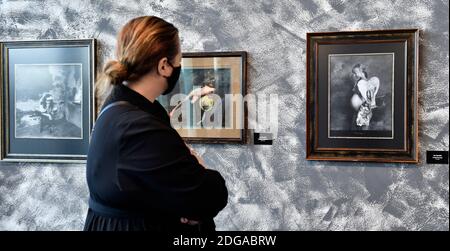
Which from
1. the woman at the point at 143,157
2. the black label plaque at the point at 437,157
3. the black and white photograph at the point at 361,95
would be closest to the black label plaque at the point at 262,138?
the black and white photograph at the point at 361,95

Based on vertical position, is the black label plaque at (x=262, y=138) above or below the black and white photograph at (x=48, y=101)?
below

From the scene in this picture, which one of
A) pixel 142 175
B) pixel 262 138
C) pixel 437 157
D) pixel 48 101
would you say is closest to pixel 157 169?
pixel 142 175

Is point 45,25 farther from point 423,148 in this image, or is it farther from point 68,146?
point 423,148

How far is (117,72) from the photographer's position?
57.8 inches

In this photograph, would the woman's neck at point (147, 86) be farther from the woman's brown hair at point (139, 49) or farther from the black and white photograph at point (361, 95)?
the black and white photograph at point (361, 95)

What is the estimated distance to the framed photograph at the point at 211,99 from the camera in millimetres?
3082

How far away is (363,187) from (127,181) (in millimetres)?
1952

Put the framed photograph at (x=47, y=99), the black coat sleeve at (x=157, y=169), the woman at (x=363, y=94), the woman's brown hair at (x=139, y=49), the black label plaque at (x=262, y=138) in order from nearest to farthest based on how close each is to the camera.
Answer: the black coat sleeve at (x=157, y=169), the woman's brown hair at (x=139, y=49), the woman at (x=363, y=94), the black label plaque at (x=262, y=138), the framed photograph at (x=47, y=99)

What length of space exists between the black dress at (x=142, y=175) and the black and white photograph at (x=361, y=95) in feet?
5.54

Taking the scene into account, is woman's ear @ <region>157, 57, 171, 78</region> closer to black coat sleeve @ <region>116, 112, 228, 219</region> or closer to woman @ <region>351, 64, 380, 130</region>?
black coat sleeve @ <region>116, 112, 228, 219</region>

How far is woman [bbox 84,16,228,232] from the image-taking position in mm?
1337

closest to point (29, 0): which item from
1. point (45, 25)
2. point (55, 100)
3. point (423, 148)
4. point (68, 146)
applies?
point (45, 25)

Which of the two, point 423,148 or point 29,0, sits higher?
point 29,0

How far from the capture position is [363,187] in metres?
2.95
